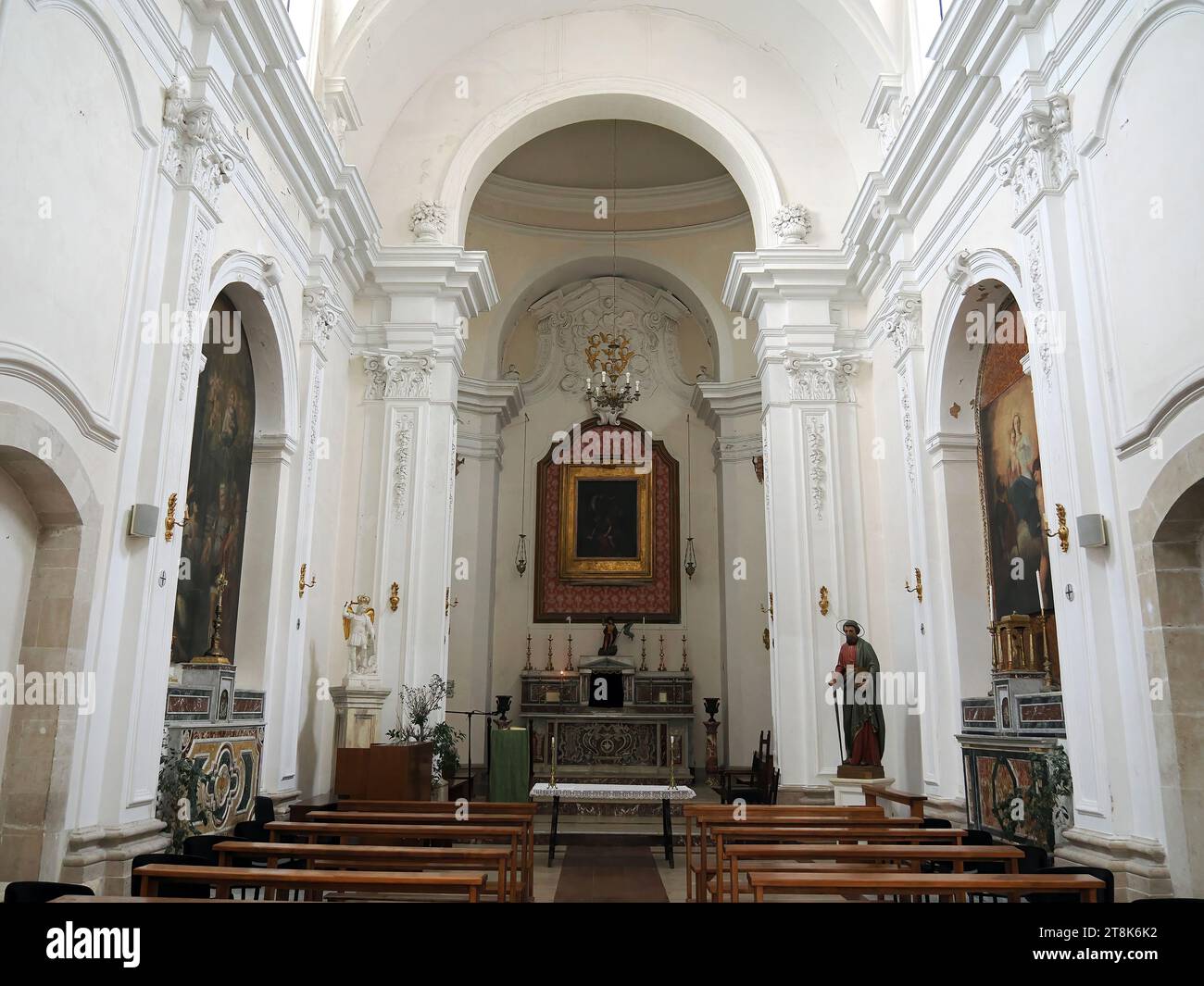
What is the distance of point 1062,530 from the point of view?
676 cm

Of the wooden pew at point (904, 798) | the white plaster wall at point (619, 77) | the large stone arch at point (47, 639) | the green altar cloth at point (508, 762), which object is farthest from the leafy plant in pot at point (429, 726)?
the white plaster wall at point (619, 77)

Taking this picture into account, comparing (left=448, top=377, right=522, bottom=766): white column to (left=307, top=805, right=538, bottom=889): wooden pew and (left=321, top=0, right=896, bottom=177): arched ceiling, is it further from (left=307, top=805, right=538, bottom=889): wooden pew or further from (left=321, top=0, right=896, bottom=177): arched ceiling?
(left=307, top=805, right=538, bottom=889): wooden pew

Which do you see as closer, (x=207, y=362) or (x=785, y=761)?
(x=207, y=362)

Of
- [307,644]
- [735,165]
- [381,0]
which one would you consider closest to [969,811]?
[307,644]

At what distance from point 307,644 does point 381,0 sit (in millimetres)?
7077

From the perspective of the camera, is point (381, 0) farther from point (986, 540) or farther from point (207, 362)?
point (986, 540)

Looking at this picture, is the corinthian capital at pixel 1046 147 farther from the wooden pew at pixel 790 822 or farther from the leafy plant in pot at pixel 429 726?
the leafy plant in pot at pixel 429 726

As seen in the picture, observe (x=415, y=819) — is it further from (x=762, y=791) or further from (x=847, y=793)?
(x=762, y=791)

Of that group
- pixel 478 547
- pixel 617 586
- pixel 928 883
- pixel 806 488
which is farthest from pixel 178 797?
pixel 617 586

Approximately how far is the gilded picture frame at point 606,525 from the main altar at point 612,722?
168cm

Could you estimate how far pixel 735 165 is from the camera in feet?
42.4

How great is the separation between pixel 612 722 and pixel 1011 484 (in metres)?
8.25

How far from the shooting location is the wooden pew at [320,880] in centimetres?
412

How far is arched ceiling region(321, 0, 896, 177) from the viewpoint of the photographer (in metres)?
11.0
